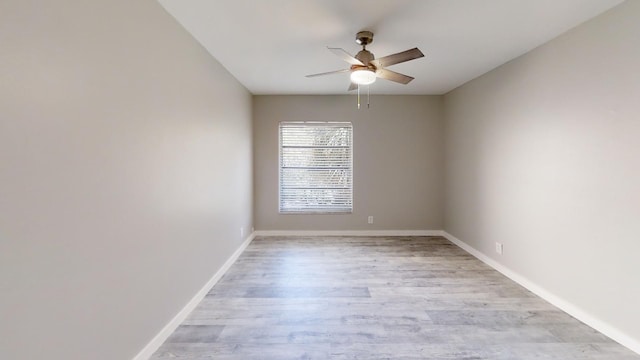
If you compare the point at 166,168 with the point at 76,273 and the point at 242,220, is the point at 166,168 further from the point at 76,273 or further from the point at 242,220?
the point at 242,220

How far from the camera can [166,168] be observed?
2.20 metres

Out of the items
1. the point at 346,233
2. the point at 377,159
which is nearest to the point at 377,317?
the point at 346,233

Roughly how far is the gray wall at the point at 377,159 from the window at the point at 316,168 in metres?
0.14

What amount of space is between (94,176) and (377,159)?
166 inches

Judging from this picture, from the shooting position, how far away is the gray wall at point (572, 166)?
2.08m

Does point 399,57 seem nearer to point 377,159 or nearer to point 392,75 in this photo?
point 392,75

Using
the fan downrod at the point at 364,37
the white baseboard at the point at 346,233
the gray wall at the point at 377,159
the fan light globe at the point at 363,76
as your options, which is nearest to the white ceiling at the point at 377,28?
the fan downrod at the point at 364,37

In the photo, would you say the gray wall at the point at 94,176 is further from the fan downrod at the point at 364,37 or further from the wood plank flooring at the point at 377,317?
the fan downrod at the point at 364,37

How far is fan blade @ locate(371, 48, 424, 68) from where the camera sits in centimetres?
232

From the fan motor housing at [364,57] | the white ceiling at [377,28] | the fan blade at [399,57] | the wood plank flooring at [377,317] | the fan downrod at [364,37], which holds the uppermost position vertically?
the white ceiling at [377,28]

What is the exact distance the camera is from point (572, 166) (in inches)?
99.6

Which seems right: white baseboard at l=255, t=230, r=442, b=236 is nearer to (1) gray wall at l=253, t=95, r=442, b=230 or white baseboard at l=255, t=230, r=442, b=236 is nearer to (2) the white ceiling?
(1) gray wall at l=253, t=95, r=442, b=230

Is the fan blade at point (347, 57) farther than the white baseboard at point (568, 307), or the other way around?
the fan blade at point (347, 57)

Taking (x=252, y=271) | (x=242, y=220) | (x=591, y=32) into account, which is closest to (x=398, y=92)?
(x=591, y=32)
